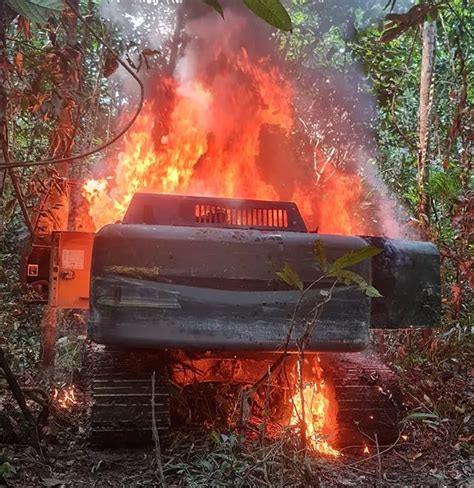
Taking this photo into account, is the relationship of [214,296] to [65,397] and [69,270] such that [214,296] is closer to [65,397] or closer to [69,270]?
[69,270]

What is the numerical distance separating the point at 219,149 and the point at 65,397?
10.9 feet

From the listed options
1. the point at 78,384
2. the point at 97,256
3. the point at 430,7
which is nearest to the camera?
the point at 97,256

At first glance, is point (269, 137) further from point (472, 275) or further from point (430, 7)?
point (430, 7)

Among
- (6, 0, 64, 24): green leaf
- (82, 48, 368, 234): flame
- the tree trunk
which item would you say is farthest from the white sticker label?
the tree trunk

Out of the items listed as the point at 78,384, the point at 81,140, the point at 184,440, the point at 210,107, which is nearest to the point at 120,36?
the point at 81,140

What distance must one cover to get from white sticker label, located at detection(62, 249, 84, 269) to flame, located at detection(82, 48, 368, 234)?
2468 millimetres

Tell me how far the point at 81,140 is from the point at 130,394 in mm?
6064

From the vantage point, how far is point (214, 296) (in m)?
3.34

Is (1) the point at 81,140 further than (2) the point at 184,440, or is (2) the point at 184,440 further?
(1) the point at 81,140

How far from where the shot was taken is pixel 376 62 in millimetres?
9164

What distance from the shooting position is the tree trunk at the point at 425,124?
6.41 metres

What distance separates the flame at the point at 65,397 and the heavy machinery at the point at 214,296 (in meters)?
1.15

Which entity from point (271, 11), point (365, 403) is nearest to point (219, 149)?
point (365, 403)

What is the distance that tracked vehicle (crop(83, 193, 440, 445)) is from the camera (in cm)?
324
